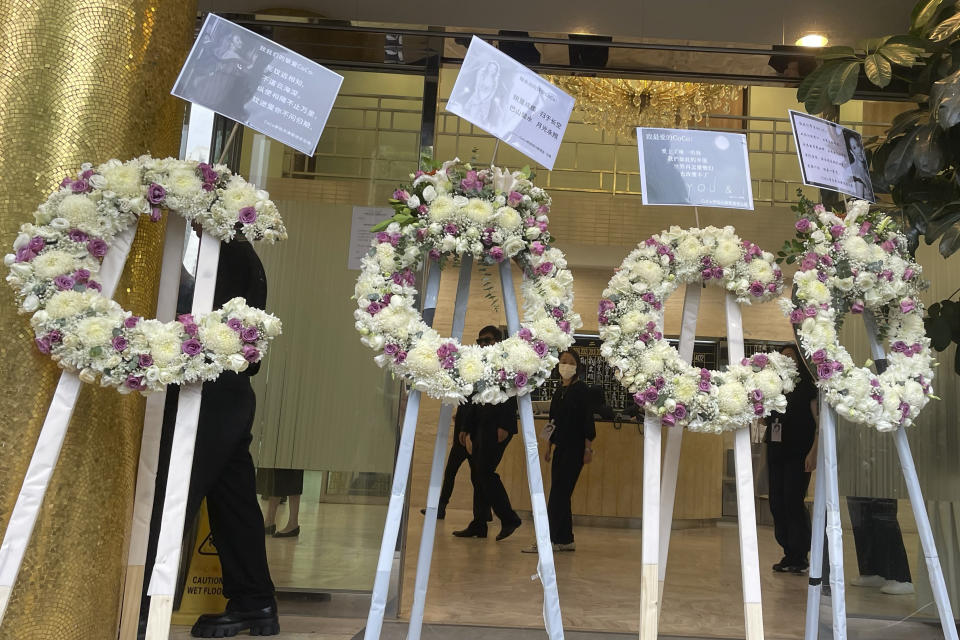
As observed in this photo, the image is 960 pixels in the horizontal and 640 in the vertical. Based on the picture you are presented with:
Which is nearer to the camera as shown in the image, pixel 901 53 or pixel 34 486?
pixel 34 486

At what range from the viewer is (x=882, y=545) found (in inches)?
174

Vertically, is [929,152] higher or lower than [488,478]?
higher

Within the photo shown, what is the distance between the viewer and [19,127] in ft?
9.23

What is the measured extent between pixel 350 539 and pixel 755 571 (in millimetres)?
2172

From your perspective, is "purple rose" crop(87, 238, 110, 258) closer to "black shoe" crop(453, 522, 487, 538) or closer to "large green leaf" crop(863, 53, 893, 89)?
"large green leaf" crop(863, 53, 893, 89)

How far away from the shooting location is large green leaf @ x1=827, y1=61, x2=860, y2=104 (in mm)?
3625

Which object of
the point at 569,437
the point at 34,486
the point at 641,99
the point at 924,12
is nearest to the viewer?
the point at 34,486

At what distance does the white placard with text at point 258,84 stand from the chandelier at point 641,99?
5.06m

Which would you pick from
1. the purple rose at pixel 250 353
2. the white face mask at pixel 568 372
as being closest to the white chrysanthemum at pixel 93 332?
the purple rose at pixel 250 353

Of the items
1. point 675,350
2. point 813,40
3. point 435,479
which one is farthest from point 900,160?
point 435,479

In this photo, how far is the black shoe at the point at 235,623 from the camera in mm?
3691

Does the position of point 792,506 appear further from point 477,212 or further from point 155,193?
point 155,193

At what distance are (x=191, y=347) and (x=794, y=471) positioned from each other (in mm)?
5230

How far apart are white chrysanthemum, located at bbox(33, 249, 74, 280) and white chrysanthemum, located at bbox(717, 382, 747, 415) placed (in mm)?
1991
